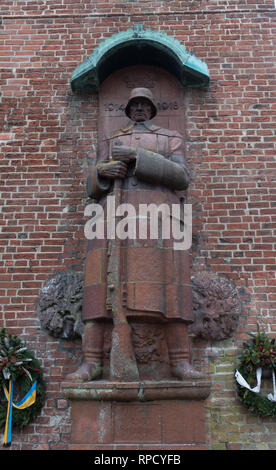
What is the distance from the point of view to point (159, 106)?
5.77m

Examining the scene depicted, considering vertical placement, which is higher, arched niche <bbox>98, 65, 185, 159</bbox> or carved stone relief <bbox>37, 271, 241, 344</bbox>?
arched niche <bbox>98, 65, 185, 159</bbox>

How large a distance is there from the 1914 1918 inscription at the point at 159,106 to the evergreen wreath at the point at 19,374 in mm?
2815

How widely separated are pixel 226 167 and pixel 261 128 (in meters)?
0.65

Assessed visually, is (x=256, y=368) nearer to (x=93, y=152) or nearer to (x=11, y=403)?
(x=11, y=403)

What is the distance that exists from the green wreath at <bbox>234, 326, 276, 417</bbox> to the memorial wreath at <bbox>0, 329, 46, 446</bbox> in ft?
6.29

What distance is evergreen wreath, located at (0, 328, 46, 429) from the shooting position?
4.58m

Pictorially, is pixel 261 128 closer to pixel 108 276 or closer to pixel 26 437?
pixel 108 276

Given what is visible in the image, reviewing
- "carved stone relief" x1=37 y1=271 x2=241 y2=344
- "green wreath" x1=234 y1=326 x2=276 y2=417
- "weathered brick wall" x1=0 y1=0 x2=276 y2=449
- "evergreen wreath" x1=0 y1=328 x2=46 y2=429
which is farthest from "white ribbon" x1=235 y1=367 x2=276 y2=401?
"evergreen wreath" x1=0 y1=328 x2=46 y2=429

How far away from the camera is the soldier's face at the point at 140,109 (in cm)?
505

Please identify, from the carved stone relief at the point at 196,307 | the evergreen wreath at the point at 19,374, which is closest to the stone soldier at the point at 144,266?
the carved stone relief at the point at 196,307

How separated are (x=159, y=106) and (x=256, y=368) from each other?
3102mm

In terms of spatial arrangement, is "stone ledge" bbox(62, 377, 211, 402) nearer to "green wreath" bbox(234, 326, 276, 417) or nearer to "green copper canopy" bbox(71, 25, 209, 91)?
"green wreath" bbox(234, 326, 276, 417)

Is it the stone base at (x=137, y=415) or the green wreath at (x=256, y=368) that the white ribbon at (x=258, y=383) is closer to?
the green wreath at (x=256, y=368)

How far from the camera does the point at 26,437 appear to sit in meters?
4.64
